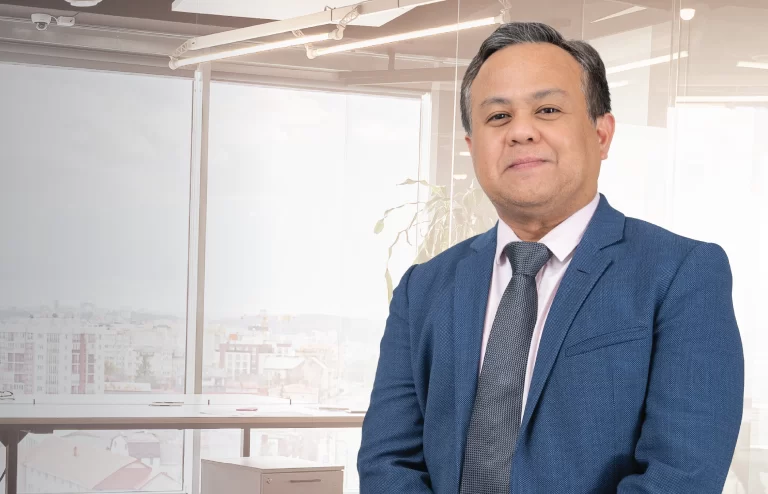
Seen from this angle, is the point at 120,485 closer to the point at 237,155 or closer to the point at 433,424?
the point at 237,155

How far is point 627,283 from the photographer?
118 centimetres

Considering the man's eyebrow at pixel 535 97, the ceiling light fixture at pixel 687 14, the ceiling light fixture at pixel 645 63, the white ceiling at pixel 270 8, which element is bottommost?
the man's eyebrow at pixel 535 97

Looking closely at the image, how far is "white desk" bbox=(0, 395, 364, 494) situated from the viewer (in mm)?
3988

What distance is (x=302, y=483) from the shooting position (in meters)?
3.91

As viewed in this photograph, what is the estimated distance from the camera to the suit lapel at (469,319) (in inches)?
48.4

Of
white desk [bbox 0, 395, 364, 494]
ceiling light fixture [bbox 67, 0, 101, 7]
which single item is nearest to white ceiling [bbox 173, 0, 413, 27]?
ceiling light fixture [bbox 67, 0, 101, 7]

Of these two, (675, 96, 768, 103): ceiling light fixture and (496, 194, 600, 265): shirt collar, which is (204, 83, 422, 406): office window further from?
(496, 194, 600, 265): shirt collar

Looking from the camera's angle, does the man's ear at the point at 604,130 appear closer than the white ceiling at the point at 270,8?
Yes

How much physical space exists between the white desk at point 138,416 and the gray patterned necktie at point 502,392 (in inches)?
123

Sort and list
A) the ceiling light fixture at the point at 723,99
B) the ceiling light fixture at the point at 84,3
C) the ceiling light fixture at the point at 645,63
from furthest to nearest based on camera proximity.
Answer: the ceiling light fixture at the point at 84,3
the ceiling light fixture at the point at 645,63
the ceiling light fixture at the point at 723,99

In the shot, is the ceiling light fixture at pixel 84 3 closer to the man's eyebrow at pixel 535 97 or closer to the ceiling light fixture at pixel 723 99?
the ceiling light fixture at pixel 723 99

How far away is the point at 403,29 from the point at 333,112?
0.69 meters

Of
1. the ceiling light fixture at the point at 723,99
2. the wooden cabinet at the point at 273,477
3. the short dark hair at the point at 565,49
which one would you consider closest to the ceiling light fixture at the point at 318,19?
the ceiling light fixture at the point at 723,99

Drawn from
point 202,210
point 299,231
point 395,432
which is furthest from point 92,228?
point 395,432
